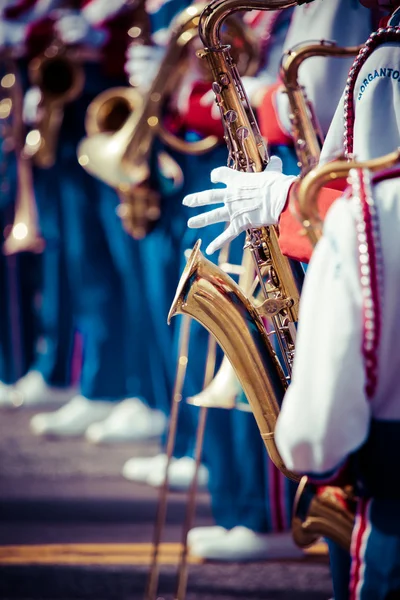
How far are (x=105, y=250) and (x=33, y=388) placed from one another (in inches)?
51.5

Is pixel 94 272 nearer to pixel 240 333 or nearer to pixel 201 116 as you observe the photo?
pixel 201 116

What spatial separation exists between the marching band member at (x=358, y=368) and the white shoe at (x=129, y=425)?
390cm

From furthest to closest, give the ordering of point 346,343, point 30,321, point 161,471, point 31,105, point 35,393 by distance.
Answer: point 30,321, point 35,393, point 31,105, point 161,471, point 346,343

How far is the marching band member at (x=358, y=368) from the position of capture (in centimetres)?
158

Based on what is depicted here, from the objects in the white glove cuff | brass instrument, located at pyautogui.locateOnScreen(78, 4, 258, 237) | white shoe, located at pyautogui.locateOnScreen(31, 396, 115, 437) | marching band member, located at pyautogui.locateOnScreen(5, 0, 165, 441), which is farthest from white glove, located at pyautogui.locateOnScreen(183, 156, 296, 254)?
white shoe, located at pyautogui.locateOnScreen(31, 396, 115, 437)

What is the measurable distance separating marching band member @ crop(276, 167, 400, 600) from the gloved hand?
4074mm

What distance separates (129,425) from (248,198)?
370 cm

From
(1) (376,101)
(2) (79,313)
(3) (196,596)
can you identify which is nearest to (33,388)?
(2) (79,313)

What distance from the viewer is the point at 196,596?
3.43 m

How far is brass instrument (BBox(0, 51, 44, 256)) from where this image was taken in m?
6.19

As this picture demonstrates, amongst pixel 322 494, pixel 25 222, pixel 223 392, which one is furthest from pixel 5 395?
pixel 322 494

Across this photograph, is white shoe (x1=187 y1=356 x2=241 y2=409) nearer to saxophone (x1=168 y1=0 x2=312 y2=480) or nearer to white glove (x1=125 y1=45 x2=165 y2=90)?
saxophone (x1=168 y1=0 x2=312 y2=480)

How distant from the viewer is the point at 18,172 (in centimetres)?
645

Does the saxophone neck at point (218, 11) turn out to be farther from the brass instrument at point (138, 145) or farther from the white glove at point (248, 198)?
the brass instrument at point (138, 145)
